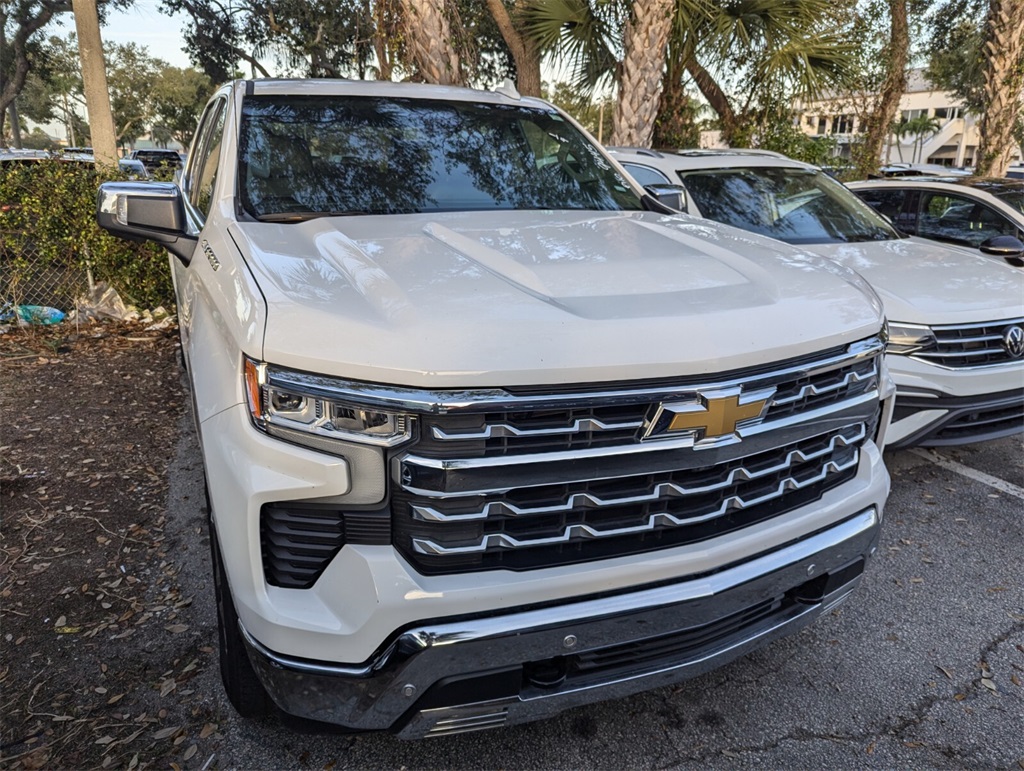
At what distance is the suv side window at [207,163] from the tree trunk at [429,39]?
11.1ft

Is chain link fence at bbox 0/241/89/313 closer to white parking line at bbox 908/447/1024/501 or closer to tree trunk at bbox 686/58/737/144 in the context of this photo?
white parking line at bbox 908/447/1024/501

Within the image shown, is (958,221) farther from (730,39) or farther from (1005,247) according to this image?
(730,39)

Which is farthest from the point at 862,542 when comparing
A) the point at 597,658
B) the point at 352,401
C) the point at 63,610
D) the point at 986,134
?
the point at 986,134

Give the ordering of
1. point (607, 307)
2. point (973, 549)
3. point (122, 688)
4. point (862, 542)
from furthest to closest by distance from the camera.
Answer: point (973, 549)
point (122, 688)
point (862, 542)
point (607, 307)

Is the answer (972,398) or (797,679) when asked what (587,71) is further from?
(797,679)

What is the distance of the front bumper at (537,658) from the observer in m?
1.71

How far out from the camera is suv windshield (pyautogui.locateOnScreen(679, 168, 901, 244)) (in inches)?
208

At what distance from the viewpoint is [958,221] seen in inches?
245

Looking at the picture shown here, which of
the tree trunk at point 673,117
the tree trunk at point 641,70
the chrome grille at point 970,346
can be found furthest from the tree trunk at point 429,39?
the chrome grille at point 970,346

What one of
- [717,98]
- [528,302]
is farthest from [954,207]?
[717,98]

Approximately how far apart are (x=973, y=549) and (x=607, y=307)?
2.80 m

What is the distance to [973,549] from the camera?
3.62 metres

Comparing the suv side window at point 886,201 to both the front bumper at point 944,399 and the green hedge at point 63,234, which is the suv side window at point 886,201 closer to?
the front bumper at point 944,399

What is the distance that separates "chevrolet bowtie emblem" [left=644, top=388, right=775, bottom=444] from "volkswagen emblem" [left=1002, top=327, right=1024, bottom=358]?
2.93 meters
